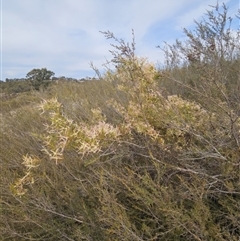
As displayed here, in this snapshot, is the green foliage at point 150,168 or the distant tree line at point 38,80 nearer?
the green foliage at point 150,168

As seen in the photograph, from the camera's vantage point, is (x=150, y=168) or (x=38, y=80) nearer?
(x=150, y=168)

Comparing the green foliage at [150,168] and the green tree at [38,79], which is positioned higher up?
the green tree at [38,79]

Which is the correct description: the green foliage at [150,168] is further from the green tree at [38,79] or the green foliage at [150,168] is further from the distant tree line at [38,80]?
the green tree at [38,79]

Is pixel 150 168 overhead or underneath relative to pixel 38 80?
underneath

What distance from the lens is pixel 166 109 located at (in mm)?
1817

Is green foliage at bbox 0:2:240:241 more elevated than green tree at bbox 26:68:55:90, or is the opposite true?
green tree at bbox 26:68:55:90

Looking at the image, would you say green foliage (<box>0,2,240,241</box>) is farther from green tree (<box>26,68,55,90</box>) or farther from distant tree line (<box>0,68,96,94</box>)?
green tree (<box>26,68,55,90</box>)

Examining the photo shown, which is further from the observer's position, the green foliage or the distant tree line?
the distant tree line

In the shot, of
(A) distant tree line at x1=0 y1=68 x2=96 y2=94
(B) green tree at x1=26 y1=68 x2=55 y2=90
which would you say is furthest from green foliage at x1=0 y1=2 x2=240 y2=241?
(B) green tree at x1=26 y1=68 x2=55 y2=90

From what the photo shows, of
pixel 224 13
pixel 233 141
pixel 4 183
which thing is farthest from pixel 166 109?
pixel 4 183

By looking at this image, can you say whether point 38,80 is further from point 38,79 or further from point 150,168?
point 150,168

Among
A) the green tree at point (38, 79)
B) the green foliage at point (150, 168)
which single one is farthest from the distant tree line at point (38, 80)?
the green foliage at point (150, 168)

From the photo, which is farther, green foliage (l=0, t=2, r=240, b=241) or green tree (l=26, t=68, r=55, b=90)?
green tree (l=26, t=68, r=55, b=90)

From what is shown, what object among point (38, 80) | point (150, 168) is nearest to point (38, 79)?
point (38, 80)
